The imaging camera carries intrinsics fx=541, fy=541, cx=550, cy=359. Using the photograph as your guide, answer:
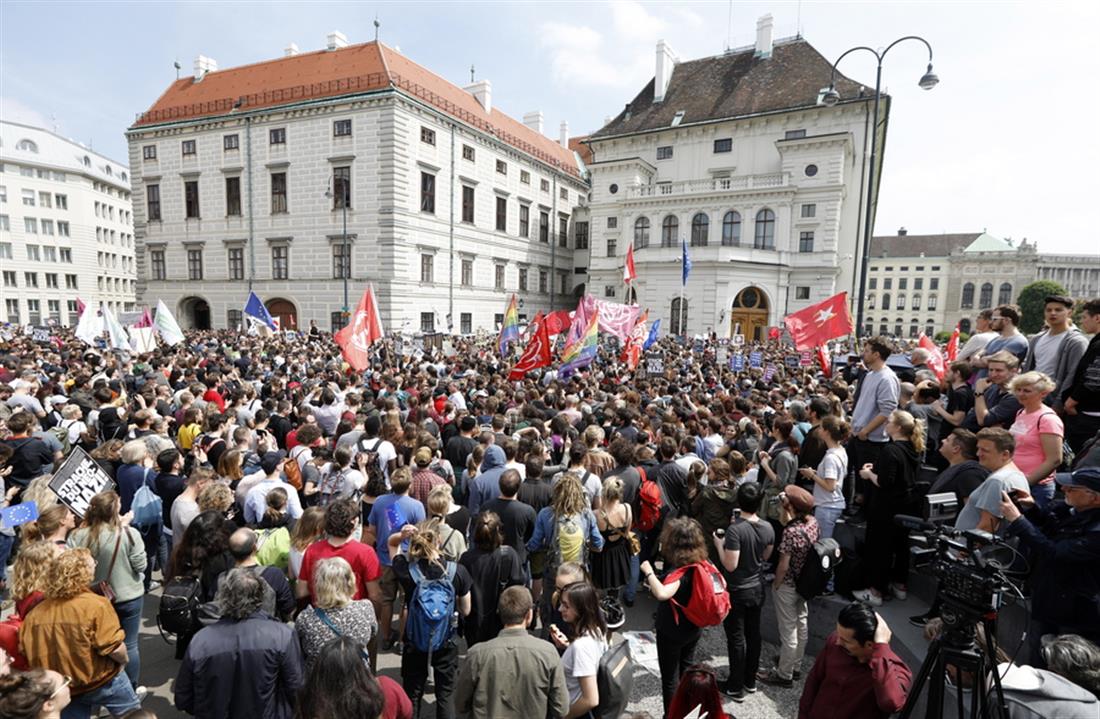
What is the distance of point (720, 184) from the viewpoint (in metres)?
37.4

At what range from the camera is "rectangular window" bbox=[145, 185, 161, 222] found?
36.2 m


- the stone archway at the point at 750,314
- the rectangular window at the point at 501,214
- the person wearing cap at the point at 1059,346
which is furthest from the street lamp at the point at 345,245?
the person wearing cap at the point at 1059,346

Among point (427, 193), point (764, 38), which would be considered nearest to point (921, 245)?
point (764, 38)

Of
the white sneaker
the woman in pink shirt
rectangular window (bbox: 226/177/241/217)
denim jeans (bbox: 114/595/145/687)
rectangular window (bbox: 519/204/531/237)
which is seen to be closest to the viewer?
denim jeans (bbox: 114/595/145/687)

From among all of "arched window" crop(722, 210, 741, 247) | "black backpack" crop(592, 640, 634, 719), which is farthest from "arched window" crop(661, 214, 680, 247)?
"black backpack" crop(592, 640, 634, 719)

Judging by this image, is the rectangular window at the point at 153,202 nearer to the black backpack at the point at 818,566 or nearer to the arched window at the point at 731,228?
the arched window at the point at 731,228

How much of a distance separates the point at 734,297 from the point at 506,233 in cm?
1697

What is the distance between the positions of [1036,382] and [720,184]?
118 ft

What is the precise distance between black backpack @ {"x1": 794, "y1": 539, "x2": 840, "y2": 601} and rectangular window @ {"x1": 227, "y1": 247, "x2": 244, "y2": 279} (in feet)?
125

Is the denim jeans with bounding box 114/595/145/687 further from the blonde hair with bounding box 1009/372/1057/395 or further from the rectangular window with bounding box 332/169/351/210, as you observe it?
the rectangular window with bounding box 332/169/351/210

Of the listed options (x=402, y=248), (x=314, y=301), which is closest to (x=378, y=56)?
(x=402, y=248)

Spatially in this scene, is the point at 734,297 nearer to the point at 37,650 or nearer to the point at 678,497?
the point at 678,497

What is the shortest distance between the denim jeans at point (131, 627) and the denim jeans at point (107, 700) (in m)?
0.64

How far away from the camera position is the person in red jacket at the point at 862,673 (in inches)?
111
